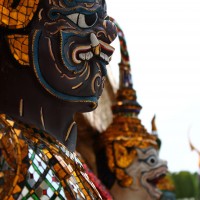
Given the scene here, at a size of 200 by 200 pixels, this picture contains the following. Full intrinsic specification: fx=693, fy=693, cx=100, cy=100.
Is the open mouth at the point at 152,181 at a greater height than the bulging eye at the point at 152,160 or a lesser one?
lesser

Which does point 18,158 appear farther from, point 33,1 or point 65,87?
point 33,1

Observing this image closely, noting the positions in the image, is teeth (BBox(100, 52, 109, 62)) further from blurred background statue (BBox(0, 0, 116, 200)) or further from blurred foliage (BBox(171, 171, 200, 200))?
blurred foliage (BBox(171, 171, 200, 200))

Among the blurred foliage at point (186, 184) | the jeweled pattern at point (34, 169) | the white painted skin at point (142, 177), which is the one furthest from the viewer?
the blurred foliage at point (186, 184)

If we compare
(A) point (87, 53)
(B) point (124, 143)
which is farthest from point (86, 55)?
(B) point (124, 143)

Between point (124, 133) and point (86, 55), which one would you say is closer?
point (86, 55)

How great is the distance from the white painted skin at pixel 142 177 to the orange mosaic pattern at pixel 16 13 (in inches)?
88.0

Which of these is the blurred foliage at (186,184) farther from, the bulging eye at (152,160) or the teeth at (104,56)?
the teeth at (104,56)

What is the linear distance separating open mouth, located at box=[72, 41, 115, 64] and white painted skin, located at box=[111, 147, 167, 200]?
2.12m

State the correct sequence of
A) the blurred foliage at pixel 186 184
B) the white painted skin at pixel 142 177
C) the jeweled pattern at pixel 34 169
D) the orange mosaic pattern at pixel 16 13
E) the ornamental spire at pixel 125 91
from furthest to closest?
the blurred foliage at pixel 186 184, the ornamental spire at pixel 125 91, the white painted skin at pixel 142 177, the orange mosaic pattern at pixel 16 13, the jeweled pattern at pixel 34 169

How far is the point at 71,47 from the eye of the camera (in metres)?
1.37

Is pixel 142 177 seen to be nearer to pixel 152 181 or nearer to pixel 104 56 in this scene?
pixel 152 181

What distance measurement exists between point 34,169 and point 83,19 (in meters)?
0.34

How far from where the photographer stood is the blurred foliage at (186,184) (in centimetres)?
953

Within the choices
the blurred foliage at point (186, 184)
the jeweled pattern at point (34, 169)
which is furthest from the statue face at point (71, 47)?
the blurred foliage at point (186, 184)
